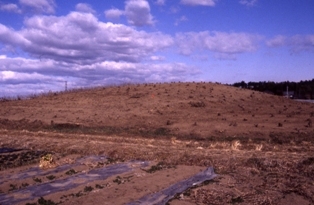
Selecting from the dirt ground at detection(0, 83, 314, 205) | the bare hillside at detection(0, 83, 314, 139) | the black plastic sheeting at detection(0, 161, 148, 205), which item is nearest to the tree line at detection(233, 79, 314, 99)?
the bare hillside at detection(0, 83, 314, 139)

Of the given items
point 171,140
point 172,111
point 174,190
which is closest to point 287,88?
point 172,111

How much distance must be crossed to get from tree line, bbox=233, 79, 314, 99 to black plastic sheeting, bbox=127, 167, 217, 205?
49.1 m

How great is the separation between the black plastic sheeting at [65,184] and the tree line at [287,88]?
1929 inches

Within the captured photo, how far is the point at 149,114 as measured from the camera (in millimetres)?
32188

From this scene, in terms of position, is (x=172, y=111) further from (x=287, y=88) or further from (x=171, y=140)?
(x=287, y=88)

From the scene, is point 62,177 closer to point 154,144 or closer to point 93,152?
point 93,152

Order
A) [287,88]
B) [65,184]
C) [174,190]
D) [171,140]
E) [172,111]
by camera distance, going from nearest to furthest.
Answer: [174,190] < [65,184] < [171,140] < [172,111] < [287,88]

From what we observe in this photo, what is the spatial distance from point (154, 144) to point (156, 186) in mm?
9121

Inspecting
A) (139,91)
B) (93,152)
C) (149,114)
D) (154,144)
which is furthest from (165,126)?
(139,91)

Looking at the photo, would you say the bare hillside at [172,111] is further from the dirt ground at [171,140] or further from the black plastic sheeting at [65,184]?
the black plastic sheeting at [65,184]

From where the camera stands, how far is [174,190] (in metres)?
10.8

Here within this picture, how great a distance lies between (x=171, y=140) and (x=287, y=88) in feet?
137

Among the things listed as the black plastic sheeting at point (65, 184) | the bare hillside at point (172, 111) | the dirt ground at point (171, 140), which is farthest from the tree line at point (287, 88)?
the black plastic sheeting at point (65, 184)

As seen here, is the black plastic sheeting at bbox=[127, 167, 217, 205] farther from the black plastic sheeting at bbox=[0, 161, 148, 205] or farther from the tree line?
the tree line
